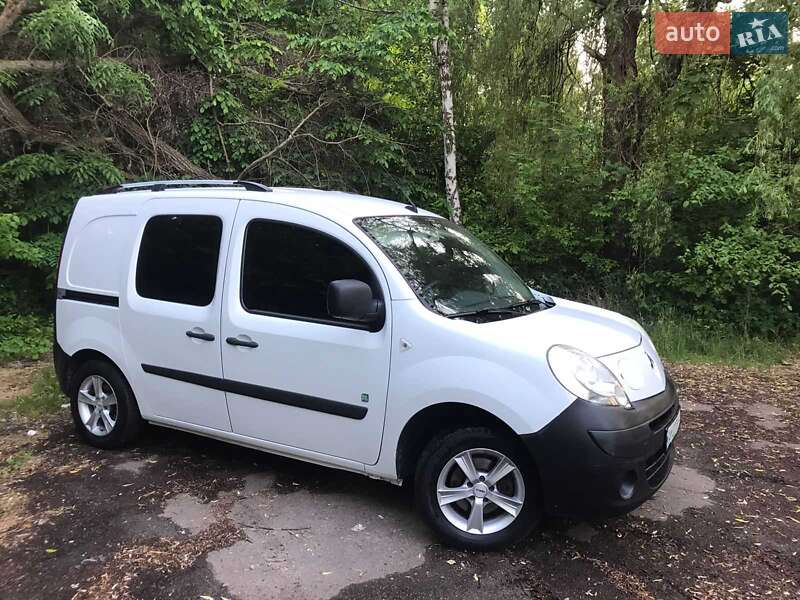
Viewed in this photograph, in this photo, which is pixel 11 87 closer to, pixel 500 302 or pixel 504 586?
pixel 500 302

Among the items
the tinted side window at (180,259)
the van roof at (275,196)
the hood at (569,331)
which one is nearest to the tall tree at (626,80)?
the van roof at (275,196)

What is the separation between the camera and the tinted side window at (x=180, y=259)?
400 cm

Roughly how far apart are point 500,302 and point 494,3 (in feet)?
24.9

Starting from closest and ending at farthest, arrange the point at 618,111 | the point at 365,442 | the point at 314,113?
1. the point at 365,442
2. the point at 618,111
3. the point at 314,113

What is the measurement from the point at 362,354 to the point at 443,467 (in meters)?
0.75

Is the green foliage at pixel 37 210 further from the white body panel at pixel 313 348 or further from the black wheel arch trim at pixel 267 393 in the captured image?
the black wheel arch trim at pixel 267 393

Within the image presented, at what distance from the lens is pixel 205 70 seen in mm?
9711

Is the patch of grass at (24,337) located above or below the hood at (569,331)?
below

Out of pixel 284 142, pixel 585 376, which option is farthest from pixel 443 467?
pixel 284 142

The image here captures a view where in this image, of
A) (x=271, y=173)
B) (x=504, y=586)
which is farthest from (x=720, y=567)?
(x=271, y=173)

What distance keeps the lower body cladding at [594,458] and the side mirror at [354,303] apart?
1025 millimetres

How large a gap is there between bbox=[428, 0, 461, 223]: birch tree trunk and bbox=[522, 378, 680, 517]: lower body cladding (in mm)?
7579

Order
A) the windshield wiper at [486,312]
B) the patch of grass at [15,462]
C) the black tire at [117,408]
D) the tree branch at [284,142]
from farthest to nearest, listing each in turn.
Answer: the tree branch at [284,142]
the black tire at [117,408]
the patch of grass at [15,462]
the windshield wiper at [486,312]

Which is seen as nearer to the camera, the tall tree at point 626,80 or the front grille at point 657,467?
the front grille at point 657,467
